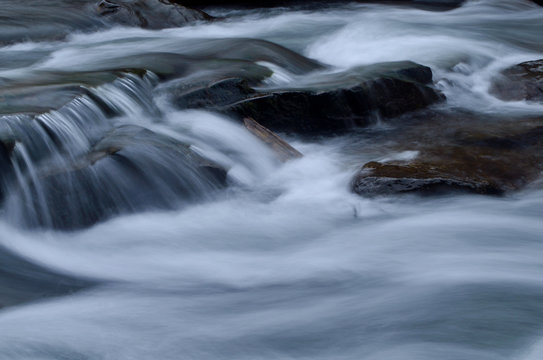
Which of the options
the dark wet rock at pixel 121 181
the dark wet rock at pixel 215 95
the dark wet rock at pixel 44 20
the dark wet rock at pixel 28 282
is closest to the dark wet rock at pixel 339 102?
the dark wet rock at pixel 215 95

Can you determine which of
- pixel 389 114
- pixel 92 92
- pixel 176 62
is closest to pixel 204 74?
pixel 176 62

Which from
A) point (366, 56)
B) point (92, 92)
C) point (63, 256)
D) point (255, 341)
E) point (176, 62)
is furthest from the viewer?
point (366, 56)

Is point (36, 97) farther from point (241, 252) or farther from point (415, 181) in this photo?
point (415, 181)

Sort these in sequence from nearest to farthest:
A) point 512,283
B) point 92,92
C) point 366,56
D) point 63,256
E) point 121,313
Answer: point 121,313 < point 512,283 < point 63,256 < point 92,92 < point 366,56

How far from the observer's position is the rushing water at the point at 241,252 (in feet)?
11.0

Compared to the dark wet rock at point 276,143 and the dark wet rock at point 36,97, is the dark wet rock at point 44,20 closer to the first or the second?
the dark wet rock at point 36,97

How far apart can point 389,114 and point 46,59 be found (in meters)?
3.51

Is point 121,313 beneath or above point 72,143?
beneath

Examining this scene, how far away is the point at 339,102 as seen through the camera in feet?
20.5

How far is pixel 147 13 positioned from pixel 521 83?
5010 millimetres

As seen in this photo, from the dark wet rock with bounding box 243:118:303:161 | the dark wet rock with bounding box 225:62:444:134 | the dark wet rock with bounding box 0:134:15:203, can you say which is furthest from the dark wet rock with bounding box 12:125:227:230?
the dark wet rock with bounding box 225:62:444:134

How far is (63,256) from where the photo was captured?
13.7ft

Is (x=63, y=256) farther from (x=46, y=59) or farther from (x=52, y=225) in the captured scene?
(x=46, y=59)

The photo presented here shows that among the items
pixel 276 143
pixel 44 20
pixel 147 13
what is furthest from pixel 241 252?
pixel 147 13
